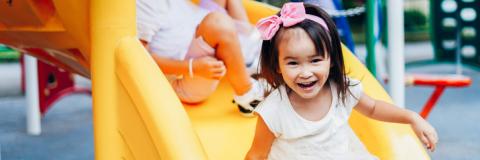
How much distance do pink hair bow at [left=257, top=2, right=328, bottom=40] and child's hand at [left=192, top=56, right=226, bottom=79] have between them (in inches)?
23.1

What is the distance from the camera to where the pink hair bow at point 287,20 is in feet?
4.93

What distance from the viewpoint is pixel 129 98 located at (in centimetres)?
160

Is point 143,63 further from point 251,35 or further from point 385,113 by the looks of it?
point 251,35

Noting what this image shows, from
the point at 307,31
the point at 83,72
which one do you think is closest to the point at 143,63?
the point at 307,31

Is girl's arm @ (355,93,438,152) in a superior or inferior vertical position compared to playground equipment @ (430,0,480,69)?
superior

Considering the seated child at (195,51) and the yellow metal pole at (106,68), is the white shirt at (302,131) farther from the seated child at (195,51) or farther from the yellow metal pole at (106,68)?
the seated child at (195,51)

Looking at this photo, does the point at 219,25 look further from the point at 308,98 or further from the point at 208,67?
the point at 308,98

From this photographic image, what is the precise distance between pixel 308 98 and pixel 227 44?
609mm

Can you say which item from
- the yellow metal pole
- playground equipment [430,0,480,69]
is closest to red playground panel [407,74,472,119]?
the yellow metal pole

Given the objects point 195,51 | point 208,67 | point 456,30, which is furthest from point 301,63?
point 456,30

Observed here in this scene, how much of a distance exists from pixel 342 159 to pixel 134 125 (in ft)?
1.51

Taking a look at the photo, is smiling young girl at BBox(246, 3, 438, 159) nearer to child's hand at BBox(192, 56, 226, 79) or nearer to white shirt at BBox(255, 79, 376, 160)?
white shirt at BBox(255, 79, 376, 160)

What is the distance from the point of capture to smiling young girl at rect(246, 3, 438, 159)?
1.49m

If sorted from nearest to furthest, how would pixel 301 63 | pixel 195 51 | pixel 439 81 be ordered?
pixel 301 63 → pixel 195 51 → pixel 439 81
